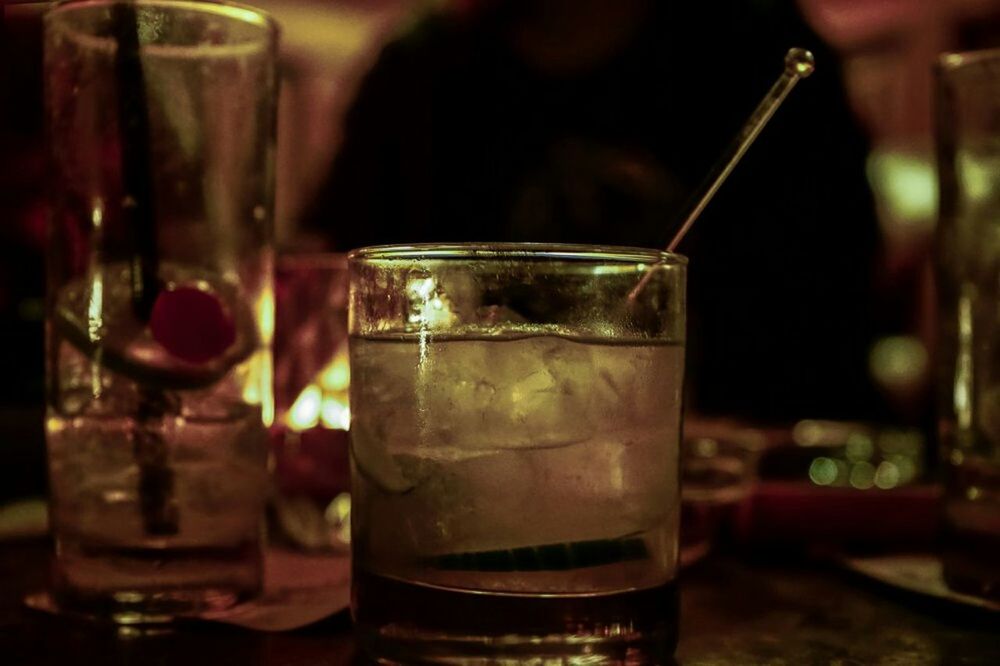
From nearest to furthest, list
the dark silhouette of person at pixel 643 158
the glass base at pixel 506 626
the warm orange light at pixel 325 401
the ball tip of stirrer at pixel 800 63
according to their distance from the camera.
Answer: the glass base at pixel 506 626, the ball tip of stirrer at pixel 800 63, the warm orange light at pixel 325 401, the dark silhouette of person at pixel 643 158

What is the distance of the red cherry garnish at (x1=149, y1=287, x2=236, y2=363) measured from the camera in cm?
76

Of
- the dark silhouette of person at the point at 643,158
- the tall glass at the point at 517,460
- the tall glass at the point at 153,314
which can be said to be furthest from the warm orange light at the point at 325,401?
the dark silhouette of person at the point at 643,158

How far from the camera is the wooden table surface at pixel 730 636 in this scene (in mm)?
667

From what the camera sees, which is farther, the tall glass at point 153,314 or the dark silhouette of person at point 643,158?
the dark silhouette of person at point 643,158

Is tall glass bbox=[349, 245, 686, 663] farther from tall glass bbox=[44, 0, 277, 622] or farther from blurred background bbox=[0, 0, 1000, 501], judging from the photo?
blurred background bbox=[0, 0, 1000, 501]

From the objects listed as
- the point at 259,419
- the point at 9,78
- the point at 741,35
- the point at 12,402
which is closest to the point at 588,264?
the point at 259,419

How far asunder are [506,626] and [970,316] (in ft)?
1.55

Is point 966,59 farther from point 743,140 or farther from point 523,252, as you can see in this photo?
point 523,252

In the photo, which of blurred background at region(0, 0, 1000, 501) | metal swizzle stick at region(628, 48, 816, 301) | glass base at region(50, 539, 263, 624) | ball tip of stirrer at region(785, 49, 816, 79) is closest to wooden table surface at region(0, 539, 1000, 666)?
glass base at region(50, 539, 263, 624)

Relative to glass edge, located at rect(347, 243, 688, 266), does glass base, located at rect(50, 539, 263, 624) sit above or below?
below

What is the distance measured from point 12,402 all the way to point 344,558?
720mm

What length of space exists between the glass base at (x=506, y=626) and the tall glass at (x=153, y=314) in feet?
0.66

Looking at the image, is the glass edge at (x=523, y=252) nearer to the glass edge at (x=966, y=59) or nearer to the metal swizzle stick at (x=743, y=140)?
the metal swizzle stick at (x=743, y=140)

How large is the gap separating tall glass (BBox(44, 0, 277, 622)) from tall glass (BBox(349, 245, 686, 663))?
181 millimetres
